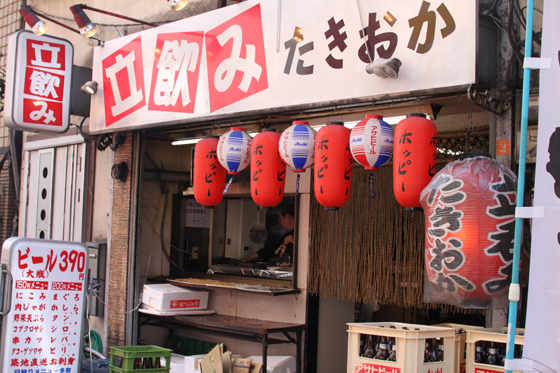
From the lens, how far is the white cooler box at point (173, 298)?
29.6 feet

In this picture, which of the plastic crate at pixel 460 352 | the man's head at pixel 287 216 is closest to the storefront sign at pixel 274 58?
the man's head at pixel 287 216

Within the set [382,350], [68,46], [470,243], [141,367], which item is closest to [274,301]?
[141,367]

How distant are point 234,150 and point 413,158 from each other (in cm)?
256

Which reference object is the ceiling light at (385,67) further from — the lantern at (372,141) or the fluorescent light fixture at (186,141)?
the fluorescent light fixture at (186,141)

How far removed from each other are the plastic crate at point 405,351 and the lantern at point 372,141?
1752 millimetres

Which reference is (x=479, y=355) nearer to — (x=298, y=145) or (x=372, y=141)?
(x=372, y=141)

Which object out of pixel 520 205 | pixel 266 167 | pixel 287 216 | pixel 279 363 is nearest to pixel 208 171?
pixel 266 167

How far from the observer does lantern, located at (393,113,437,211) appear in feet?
18.1

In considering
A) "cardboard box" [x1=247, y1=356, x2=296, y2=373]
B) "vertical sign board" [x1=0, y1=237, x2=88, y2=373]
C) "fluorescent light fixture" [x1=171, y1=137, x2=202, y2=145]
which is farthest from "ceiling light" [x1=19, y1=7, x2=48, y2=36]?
"cardboard box" [x1=247, y1=356, x2=296, y2=373]

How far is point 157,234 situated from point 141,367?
3521 mm

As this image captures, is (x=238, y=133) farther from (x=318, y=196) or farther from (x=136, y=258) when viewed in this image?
(x=136, y=258)

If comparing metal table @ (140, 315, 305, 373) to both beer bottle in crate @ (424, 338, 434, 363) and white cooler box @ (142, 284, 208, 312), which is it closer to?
white cooler box @ (142, 284, 208, 312)

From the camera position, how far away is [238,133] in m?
7.31

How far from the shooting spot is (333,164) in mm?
6227
